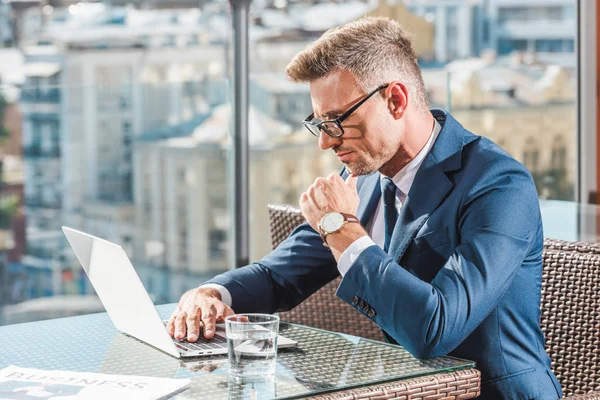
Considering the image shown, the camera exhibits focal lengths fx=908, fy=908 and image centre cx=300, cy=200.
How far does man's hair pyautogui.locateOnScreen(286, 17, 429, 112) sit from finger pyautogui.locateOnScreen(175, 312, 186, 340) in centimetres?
49

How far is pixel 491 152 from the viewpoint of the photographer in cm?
164

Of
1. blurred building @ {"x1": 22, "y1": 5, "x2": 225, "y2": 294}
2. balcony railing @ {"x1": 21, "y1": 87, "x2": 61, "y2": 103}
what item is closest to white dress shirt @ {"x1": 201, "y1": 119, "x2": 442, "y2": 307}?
blurred building @ {"x1": 22, "y1": 5, "x2": 225, "y2": 294}

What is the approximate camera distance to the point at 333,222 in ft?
5.22

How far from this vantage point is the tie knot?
175 cm

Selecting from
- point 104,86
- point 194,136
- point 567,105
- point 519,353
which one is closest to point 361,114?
point 519,353

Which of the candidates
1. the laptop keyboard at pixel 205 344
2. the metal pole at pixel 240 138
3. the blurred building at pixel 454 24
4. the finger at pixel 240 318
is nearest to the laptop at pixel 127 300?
the laptop keyboard at pixel 205 344

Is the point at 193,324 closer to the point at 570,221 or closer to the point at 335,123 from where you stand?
the point at 335,123

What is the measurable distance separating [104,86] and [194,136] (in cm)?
217

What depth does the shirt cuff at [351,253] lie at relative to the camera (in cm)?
152

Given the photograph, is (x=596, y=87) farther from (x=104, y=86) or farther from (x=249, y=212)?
(x=104, y=86)

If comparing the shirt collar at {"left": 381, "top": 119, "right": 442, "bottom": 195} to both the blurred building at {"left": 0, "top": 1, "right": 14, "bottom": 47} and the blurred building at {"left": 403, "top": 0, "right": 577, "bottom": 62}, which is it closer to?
the blurred building at {"left": 0, "top": 1, "right": 14, "bottom": 47}

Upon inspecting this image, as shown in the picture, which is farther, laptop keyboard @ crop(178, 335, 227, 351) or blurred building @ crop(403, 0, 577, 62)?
blurred building @ crop(403, 0, 577, 62)

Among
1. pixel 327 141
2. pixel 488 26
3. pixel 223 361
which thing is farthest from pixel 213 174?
pixel 488 26

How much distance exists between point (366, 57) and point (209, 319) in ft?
1.82
